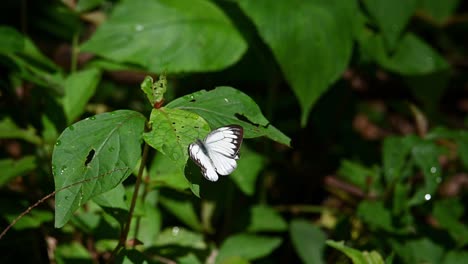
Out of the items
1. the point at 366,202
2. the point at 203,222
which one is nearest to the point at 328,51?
the point at 366,202

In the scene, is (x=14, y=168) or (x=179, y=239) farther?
(x=179, y=239)

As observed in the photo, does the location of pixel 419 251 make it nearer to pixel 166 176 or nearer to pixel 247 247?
pixel 247 247

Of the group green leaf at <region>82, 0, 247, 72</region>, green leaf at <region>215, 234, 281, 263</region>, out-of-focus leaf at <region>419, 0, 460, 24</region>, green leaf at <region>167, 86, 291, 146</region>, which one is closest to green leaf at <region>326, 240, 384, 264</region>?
green leaf at <region>167, 86, 291, 146</region>

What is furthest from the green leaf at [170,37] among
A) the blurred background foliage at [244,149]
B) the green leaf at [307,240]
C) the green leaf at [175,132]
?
the green leaf at [175,132]

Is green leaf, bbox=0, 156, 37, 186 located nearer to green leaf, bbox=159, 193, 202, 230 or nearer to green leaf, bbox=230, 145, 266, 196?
green leaf, bbox=159, 193, 202, 230

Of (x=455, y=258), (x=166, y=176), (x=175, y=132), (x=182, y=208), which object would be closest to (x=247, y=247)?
(x=182, y=208)

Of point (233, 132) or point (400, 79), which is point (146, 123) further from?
point (400, 79)

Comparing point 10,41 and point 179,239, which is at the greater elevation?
point 10,41
